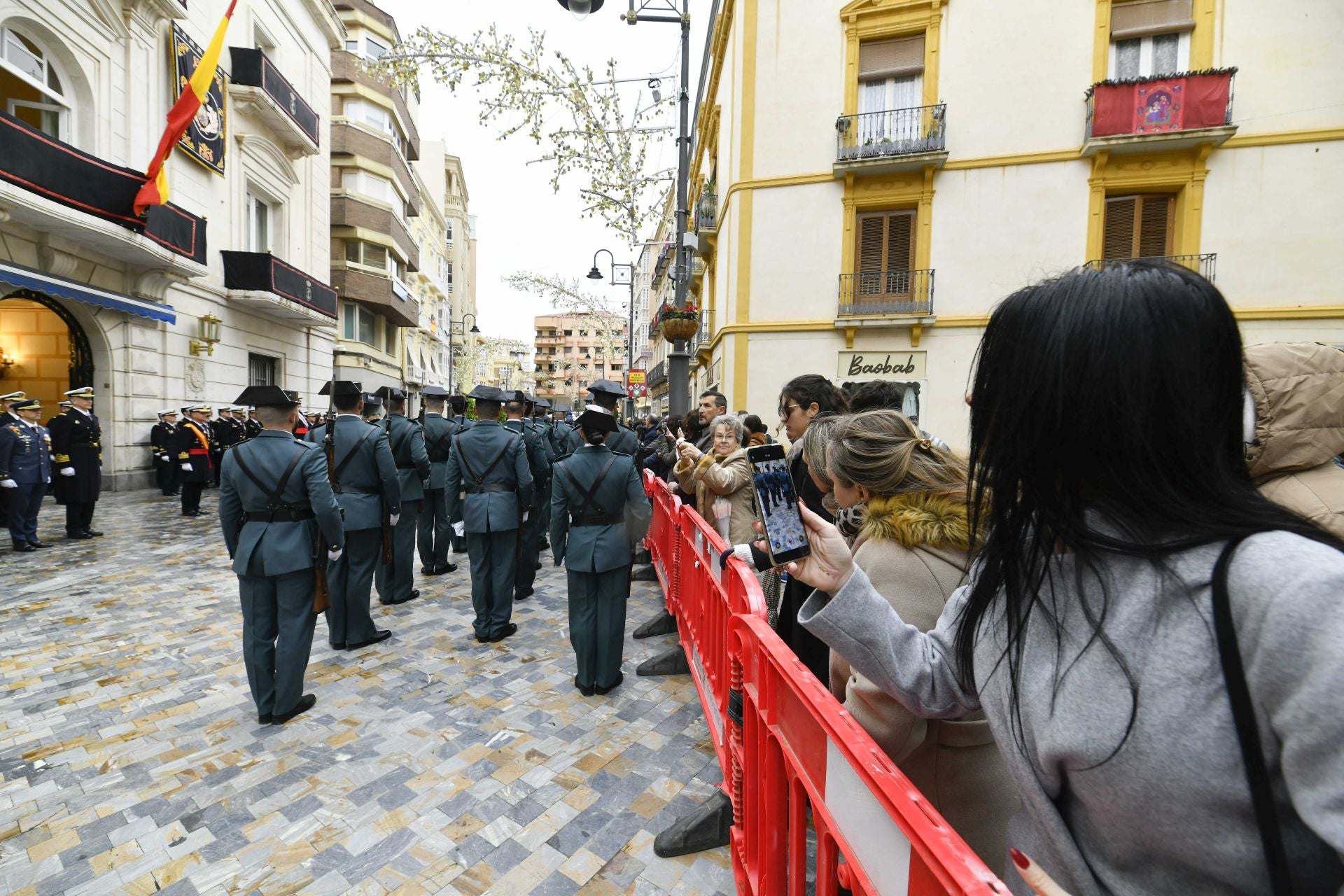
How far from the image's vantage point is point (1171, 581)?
0.78m

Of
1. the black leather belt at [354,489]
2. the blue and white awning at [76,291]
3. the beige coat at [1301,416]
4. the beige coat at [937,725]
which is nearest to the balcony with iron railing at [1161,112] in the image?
the beige coat at [1301,416]

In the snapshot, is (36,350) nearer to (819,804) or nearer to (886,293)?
(819,804)

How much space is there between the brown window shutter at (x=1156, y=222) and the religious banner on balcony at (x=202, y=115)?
20184mm

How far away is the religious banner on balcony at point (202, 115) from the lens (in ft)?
42.3

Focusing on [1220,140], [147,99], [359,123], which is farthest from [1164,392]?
[359,123]

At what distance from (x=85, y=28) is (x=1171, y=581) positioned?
17384 millimetres

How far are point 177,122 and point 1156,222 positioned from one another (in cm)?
2039

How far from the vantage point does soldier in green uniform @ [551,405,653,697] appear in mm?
4273

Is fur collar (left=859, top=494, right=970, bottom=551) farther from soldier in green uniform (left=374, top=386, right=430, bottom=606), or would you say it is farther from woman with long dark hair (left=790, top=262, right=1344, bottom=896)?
soldier in green uniform (left=374, top=386, right=430, bottom=606)

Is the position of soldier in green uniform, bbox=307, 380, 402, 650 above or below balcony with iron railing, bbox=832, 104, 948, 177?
below

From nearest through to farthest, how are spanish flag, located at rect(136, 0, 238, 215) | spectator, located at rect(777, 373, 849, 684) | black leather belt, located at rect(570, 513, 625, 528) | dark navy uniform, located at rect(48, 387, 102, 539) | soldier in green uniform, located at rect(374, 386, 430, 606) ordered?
spectator, located at rect(777, 373, 849, 684) → black leather belt, located at rect(570, 513, 625, 528) → soldier in green uniform, located at rect(374, 386, 430, 606) → dark navy uniform, located at rect(48, 387, 102, 539) → spanish flag, located at rect(136, 0, 238, 215)

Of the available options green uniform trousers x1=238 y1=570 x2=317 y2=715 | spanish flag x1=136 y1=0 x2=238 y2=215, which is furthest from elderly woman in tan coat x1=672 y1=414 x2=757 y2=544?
spanish flag x1=136 y1=0 x2=238 y2=215

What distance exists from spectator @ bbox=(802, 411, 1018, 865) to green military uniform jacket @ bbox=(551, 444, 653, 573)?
2.69 metres

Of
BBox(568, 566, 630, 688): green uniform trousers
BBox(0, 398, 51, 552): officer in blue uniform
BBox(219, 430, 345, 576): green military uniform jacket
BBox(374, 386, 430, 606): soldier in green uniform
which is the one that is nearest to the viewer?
BBox(219, 430, 345, 576): green military uniform jacket
